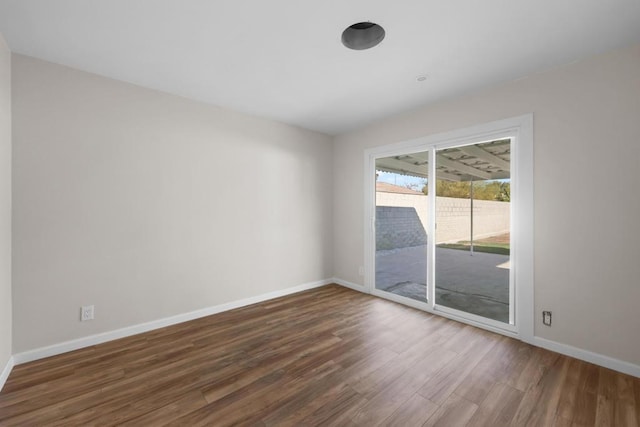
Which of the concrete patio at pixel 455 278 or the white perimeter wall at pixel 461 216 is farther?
the concrete patio at pixel 455 278

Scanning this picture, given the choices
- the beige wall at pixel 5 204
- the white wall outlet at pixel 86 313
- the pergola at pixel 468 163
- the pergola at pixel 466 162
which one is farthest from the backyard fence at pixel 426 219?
the beige wall at pixel 5 204

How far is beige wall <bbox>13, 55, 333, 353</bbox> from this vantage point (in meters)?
2.22

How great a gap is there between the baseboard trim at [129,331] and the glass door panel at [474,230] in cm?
223

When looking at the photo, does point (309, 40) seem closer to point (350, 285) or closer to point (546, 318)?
point (546, 318)

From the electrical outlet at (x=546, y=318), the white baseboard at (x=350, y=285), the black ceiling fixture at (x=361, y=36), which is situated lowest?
the white baseboard at (x=350, y=285)

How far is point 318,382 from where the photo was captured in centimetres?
193

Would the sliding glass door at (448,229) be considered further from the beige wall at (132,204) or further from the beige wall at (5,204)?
the beige wall at (5,204)

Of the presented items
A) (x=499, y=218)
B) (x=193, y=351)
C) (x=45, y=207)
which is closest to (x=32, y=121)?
(x=45, y=207)

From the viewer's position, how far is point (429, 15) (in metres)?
1.73

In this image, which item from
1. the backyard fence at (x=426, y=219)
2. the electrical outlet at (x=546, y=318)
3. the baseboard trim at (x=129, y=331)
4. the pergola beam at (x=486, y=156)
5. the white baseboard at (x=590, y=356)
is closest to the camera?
the white baseboard at (x=590, y=356)

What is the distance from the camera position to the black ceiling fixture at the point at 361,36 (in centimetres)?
198

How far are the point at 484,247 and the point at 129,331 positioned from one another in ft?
12.4

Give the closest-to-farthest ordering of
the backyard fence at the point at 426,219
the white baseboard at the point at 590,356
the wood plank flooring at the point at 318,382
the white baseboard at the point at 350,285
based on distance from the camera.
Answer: the wood plank flooring at the point at 318,382
the white baseboard at the point at 590,356
the backyard fence at the point at 426,219
the white baseboard at the point at 350,285

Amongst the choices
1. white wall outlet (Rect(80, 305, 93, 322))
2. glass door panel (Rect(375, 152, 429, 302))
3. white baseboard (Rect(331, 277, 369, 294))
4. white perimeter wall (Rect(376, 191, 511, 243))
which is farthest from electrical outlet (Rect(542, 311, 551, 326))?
white wall outlet (Rect(80, 305, 93, 322))
